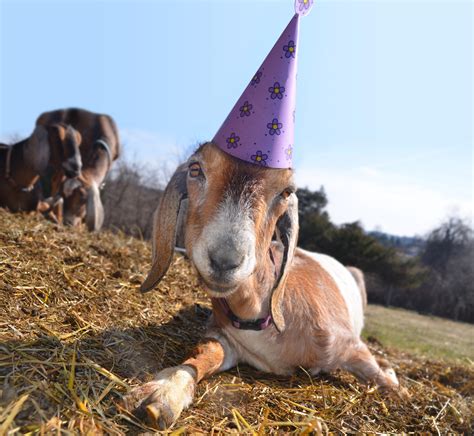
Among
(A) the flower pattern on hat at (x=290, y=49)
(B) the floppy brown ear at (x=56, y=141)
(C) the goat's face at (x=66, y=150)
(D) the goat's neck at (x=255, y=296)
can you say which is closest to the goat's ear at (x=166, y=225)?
(D) the goat's neck at (x=255, y=296)

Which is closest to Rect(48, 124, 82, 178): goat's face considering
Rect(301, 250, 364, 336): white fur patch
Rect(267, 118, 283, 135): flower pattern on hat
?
Rect(301, 250, 364, 336): white fur patch

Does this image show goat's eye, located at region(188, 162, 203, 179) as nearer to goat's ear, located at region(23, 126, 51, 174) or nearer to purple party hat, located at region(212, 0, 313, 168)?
purple party hat, located at region(212, 0, 313, 168)

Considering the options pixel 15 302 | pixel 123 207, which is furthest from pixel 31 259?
pixel 123 207

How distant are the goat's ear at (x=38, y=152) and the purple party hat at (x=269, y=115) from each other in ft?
17.2

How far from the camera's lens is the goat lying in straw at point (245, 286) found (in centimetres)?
220

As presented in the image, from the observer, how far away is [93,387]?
223 centimetres

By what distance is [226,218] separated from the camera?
2.25 m

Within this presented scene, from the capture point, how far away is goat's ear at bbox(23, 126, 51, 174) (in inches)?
275

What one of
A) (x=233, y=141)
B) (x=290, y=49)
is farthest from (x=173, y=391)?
(x=290, y=49)

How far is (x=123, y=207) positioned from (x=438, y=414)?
23.8m

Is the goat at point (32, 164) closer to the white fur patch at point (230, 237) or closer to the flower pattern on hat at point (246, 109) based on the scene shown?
the flower pattern on hat at point (246, 109)

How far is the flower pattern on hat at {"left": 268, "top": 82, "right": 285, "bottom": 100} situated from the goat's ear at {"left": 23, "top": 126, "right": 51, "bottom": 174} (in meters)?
5.44

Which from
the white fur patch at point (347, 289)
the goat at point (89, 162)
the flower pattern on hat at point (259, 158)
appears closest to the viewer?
the flower pattern on hat at point (259, 158)

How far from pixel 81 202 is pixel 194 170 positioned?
509cm
